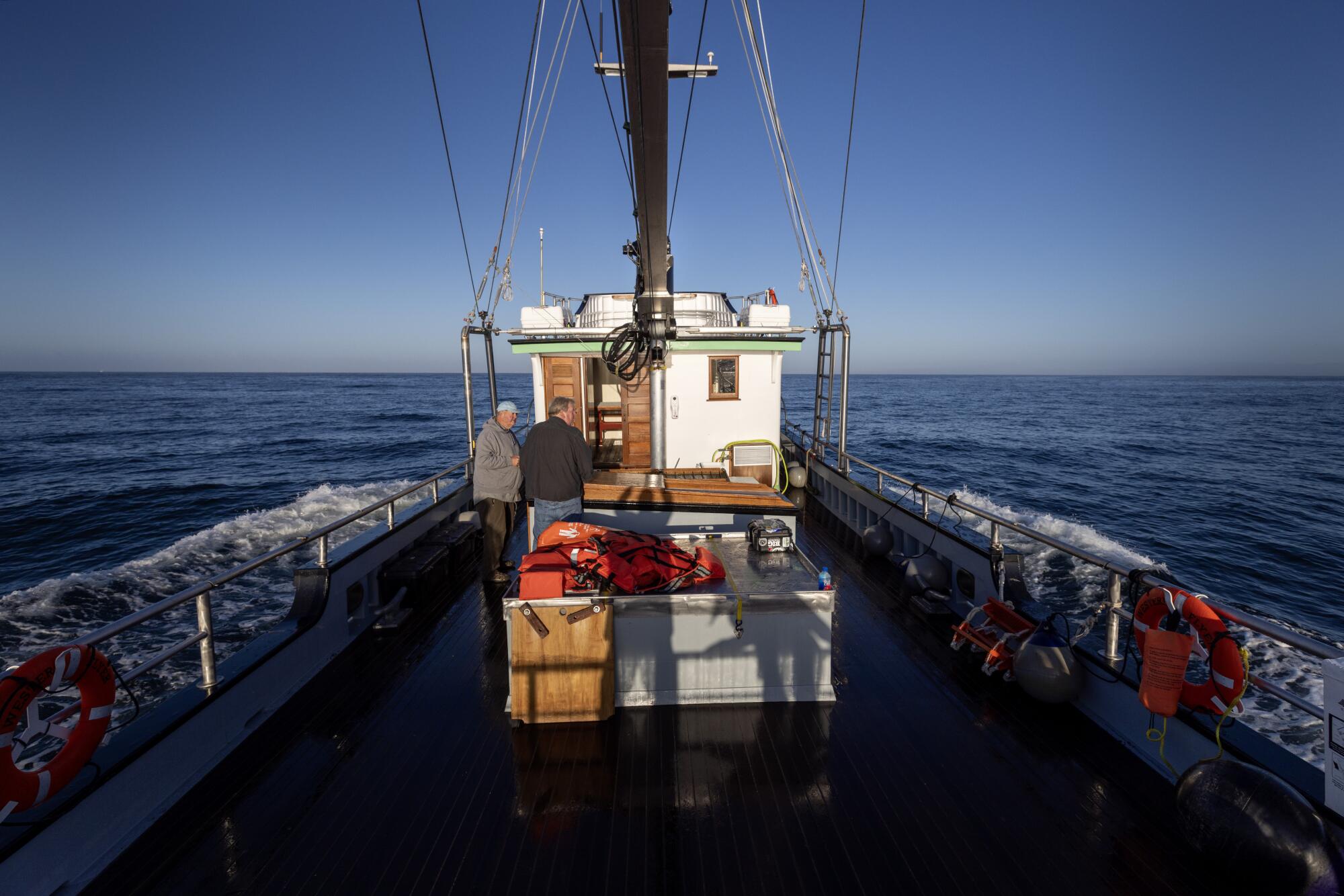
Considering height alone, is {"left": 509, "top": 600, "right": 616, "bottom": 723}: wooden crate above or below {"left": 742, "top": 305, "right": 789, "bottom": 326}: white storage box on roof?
below

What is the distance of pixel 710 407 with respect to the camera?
10.7 m

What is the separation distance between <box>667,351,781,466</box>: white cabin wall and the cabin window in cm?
7

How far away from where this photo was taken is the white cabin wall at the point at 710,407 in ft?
34.8

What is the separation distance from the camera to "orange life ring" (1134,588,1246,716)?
3020mm

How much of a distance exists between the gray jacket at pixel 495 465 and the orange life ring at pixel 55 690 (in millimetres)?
3369

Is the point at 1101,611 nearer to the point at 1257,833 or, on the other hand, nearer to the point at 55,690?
the point at 1257,833

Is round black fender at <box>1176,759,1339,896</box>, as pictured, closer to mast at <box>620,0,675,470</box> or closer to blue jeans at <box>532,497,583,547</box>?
blue jeans at <box>532,497,583,547</box>

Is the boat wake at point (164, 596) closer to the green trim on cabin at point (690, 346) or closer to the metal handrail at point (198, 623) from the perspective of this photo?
the metal handrail at point (198, 623)

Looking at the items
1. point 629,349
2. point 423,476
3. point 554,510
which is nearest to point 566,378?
point 629,349

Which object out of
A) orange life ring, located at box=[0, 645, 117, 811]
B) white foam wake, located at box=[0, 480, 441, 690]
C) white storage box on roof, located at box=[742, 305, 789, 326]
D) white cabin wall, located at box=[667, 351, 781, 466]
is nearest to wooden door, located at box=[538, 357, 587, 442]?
white cabin wall, located at box=[667, 351, 781, 466]

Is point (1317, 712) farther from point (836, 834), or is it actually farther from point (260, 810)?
point (260, 810)

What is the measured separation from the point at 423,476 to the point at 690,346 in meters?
16.7

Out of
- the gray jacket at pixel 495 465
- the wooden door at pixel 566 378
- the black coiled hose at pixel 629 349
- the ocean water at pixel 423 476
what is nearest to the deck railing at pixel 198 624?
the gray jacket at pixel 495 465

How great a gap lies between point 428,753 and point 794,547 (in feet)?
9.93
